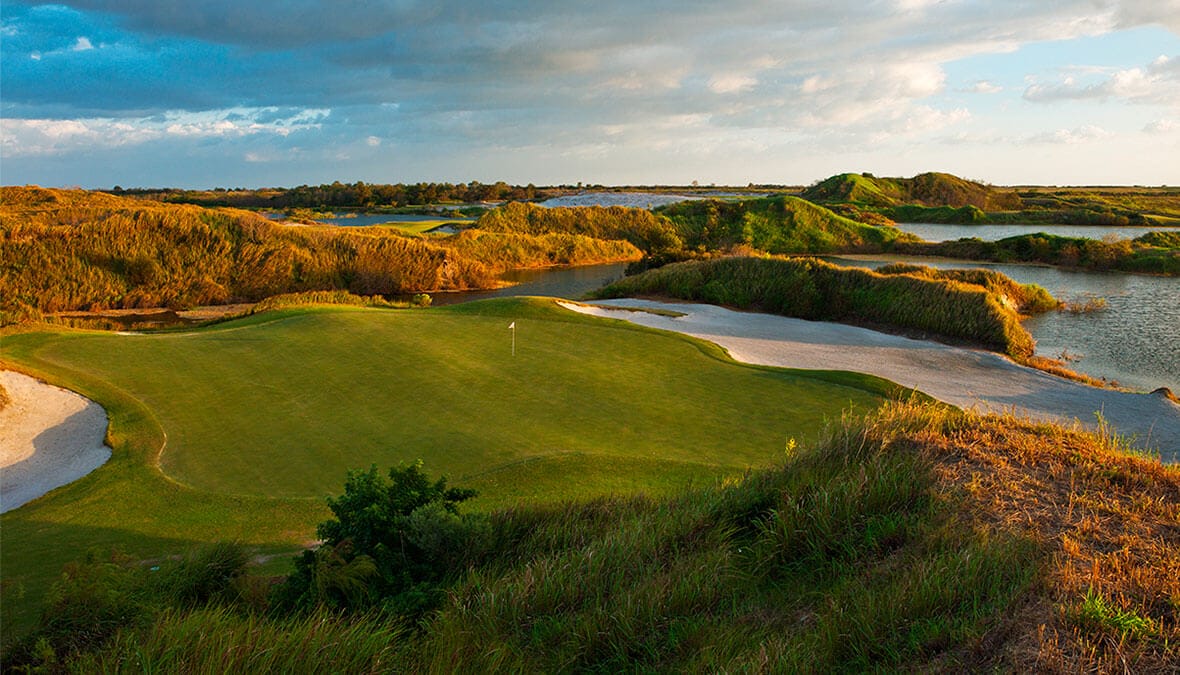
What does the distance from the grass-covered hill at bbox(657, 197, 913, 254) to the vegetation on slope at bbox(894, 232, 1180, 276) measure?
16.7 feet

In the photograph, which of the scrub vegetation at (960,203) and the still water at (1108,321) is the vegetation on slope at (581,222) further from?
the scrub vegetation at (960,203)

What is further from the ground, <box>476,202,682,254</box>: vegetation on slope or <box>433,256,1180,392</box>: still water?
<box>476,202,682,254</box>: vegetation on slope

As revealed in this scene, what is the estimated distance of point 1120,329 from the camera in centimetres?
2183

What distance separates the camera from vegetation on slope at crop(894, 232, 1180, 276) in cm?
3547

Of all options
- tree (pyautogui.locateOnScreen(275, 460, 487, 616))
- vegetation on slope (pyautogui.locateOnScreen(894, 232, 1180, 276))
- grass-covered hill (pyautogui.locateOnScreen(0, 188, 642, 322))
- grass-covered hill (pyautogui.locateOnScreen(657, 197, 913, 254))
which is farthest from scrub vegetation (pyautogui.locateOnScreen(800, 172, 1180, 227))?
tree (pyautogui.locateOnScreen(275, 460, 487, 616))

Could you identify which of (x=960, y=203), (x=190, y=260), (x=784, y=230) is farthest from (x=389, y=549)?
(x=960, y=203)

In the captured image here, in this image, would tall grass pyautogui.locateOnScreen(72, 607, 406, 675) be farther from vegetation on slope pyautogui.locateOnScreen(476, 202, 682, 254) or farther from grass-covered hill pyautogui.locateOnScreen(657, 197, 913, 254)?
vegetation on slope pyautogui.locateOnScreen(476, 202, 682, 254)

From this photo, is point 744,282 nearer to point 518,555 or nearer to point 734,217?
point 518,555

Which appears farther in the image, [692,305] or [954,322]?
[692,305]

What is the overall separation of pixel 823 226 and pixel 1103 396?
127 ft

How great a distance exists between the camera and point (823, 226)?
5050 centimetres

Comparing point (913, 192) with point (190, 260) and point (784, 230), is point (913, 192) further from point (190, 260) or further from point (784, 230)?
point (190, 260)

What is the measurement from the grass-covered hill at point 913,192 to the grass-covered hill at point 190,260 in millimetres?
51382

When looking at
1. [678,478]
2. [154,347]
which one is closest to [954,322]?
[678,478]
